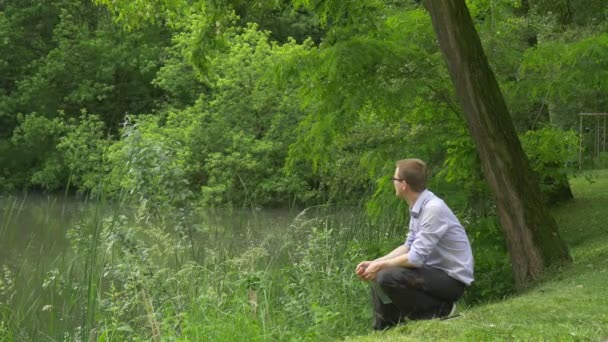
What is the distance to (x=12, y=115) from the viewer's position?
43.0m

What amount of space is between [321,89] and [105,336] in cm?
471

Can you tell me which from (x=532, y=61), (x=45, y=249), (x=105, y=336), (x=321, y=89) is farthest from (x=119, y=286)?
(x=532, y=61)

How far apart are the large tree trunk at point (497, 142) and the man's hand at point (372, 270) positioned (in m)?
3.07

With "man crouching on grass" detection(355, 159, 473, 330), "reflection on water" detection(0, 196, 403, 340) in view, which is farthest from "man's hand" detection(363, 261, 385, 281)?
"reflection on water" detection(0, 196, 403, 340)

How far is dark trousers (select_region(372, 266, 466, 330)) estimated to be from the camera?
7.18m

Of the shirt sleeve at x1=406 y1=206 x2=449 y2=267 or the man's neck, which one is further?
the man's neck

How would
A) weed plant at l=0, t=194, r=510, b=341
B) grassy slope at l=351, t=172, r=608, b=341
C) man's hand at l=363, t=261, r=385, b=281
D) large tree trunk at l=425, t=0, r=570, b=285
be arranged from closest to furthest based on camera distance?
1. grassy slope at l=351, t=172, r=608, b=341
2. man's hand at l=363, t=261, r=385, b=281
3. weed plant at l=0, t=194, r=510, b=341
4. large tree trunk at l=425, t=0, r=570, b=285

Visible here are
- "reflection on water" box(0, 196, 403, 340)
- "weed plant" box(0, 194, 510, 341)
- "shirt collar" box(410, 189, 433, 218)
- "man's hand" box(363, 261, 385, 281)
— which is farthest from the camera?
"weed plant" box(0, 194, 510, 341)

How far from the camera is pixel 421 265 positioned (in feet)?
23.6

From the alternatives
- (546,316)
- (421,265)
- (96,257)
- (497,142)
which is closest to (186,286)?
(96,257)

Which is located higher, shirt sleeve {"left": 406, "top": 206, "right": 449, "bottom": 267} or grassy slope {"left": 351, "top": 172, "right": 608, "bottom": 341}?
shirt sleeve {"left": 406, "top": 206, "right": 449, "bottom": 267}

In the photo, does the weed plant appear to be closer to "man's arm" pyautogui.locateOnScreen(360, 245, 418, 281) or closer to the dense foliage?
the dense foliage

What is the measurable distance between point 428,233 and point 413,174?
458mm

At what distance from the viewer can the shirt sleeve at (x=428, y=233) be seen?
23.3 ft
